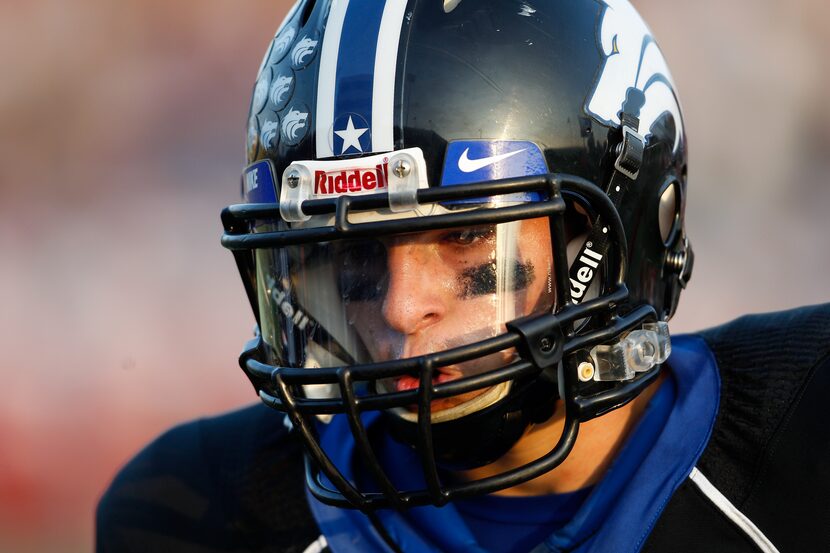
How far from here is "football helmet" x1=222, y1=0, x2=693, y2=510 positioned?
1448 millimetres

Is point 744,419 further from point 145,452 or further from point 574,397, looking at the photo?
point 145,452

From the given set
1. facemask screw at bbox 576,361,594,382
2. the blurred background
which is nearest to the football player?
facemask screw at bbox 576,361,594,382

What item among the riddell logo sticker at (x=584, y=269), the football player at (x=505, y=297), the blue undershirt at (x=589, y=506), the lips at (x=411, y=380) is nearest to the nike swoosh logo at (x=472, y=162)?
the football player at (x=505, y=297)

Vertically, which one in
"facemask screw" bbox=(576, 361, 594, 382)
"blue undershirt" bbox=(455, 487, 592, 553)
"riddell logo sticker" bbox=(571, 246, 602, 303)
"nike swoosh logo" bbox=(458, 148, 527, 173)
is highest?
"nike swoosh logo" bbox=(458, 148, 527, 173)

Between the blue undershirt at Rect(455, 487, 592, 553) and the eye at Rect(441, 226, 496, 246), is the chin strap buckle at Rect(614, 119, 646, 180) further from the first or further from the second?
the blue undershirt at Rect(455, 487, 592, 553)

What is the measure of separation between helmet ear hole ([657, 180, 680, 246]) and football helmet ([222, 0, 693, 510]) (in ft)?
0.11

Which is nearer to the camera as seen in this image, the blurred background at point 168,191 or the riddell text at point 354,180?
the riddell text at point 354,180

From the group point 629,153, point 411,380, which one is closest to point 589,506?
point 411,380

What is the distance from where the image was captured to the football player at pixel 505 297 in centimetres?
147

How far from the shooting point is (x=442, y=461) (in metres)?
1.63

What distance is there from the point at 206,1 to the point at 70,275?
4.98ft

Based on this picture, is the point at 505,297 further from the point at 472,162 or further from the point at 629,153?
the point at 629,153

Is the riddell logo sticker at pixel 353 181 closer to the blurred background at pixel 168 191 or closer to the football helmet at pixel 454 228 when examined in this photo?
the football helmet at pixel 454 228

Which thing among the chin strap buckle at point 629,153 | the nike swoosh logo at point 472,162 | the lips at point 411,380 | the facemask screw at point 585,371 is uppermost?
the nike swoosh logo at point 472,162
